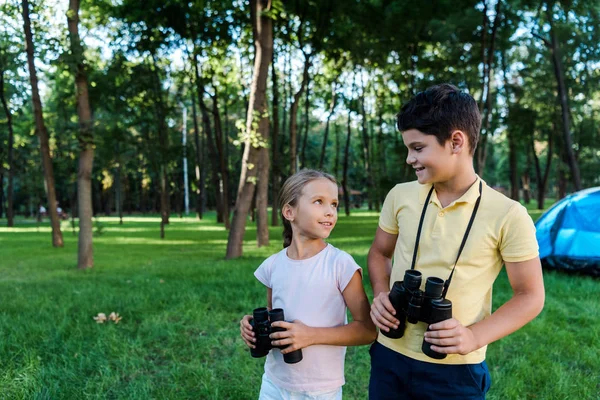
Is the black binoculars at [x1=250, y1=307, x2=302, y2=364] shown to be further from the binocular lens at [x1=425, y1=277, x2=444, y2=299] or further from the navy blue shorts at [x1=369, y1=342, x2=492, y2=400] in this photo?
the binocular lens at [x1=425, y1=277, x2=444, y2=299]

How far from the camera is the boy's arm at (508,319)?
1631 millimetres

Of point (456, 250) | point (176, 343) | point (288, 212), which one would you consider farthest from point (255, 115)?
point (456, 250)

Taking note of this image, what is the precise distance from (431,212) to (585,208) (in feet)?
26.5

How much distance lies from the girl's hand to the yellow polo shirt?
0.42 meters

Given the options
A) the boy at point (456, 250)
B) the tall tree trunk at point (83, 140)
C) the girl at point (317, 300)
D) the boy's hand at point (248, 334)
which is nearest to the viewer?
the boy at point (456, 250)

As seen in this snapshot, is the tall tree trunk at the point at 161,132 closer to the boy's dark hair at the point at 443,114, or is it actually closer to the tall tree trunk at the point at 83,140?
the tall tree trunk at the point at 83,140

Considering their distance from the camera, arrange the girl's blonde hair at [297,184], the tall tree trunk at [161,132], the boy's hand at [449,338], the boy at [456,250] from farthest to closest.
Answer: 1. the tall tree trunk at [161,132]
2. the girl's blonde hair at [297,184]
3. the boy at [456,250]
4. the boy's hand at [449,338]

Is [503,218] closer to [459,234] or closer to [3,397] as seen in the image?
[459,234]

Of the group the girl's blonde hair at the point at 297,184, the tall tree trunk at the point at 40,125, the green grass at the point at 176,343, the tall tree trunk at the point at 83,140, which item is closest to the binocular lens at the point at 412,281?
the girl's blonde hair at the point at 297,184

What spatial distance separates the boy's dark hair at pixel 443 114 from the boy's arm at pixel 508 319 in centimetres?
54

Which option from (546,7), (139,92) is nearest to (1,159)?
(139,92)

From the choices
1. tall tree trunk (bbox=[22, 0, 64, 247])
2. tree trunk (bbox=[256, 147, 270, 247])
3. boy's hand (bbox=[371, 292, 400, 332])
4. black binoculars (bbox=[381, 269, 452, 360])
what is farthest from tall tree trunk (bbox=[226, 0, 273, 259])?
black binoculars (bbox=[381, 269, 452, 360])

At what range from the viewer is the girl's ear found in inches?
89.7

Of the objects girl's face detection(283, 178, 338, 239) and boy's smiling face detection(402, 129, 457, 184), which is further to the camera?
girl's face detection(283, 178, 338, 239)
